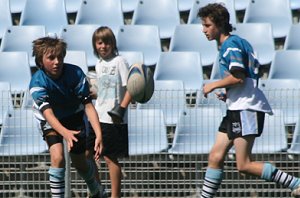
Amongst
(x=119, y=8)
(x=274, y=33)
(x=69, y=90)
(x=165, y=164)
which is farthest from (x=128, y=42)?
(x=69, y=90)

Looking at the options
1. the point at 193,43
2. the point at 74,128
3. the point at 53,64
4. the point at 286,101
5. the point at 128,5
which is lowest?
the point at 74,128

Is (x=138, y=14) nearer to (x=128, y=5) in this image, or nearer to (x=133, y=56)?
(x=128, y=5)

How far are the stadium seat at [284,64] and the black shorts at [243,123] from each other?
319 cm

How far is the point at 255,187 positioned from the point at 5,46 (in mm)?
3746

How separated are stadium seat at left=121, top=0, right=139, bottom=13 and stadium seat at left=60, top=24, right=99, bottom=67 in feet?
3.03

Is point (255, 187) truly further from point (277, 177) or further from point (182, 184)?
point (277, 177)

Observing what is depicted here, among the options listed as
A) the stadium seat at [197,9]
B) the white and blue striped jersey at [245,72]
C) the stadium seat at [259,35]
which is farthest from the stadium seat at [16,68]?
the white and blue striped jersey at [245,72]

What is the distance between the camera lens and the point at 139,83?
8.33 meters

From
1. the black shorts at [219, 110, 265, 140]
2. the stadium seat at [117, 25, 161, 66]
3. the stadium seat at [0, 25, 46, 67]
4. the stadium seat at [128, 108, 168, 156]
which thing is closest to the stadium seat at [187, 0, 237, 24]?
the stadium seat at [117, 25, 161, 66]

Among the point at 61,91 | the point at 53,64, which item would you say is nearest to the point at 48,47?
the point at 53,64

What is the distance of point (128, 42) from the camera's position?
11.4 metres

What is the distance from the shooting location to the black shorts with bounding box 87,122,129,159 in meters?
8.34

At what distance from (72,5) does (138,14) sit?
919 millimetres

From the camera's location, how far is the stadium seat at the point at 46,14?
12.1m
